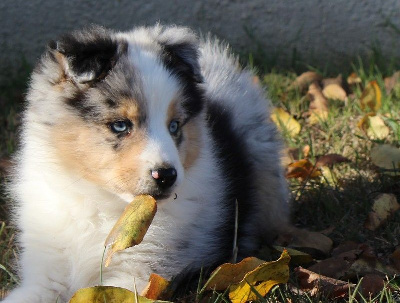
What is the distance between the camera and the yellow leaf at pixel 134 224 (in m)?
2.54

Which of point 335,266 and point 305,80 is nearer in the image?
point 335,266

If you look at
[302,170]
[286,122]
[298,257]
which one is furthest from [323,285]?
[286,122]

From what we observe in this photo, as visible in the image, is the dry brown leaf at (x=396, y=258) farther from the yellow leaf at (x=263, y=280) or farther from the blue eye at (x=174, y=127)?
the blue eye at (x=174, y=127)

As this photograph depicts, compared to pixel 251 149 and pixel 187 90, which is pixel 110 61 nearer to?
pixel 187 90

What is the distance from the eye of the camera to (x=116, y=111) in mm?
2695

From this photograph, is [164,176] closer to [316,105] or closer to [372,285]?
[372,285]

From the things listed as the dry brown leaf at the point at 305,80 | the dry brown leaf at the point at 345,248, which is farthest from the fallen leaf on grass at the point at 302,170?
the dry brown leaf at the point at 305,80

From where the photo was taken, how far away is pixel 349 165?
4.14 meters

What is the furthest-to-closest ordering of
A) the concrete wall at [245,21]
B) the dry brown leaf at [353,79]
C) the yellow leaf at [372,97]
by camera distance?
the concrete wall at [245,21] < the dry brown leaf at [353,79] < the yellow leaf at [372,97]

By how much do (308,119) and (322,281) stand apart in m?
2.04

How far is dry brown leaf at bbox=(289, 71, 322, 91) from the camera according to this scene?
505 cm

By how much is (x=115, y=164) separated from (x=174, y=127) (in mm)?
282

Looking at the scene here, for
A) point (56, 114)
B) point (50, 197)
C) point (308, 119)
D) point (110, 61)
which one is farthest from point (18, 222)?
point (308, 119)

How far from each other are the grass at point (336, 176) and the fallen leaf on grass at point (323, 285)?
1.1 inches
